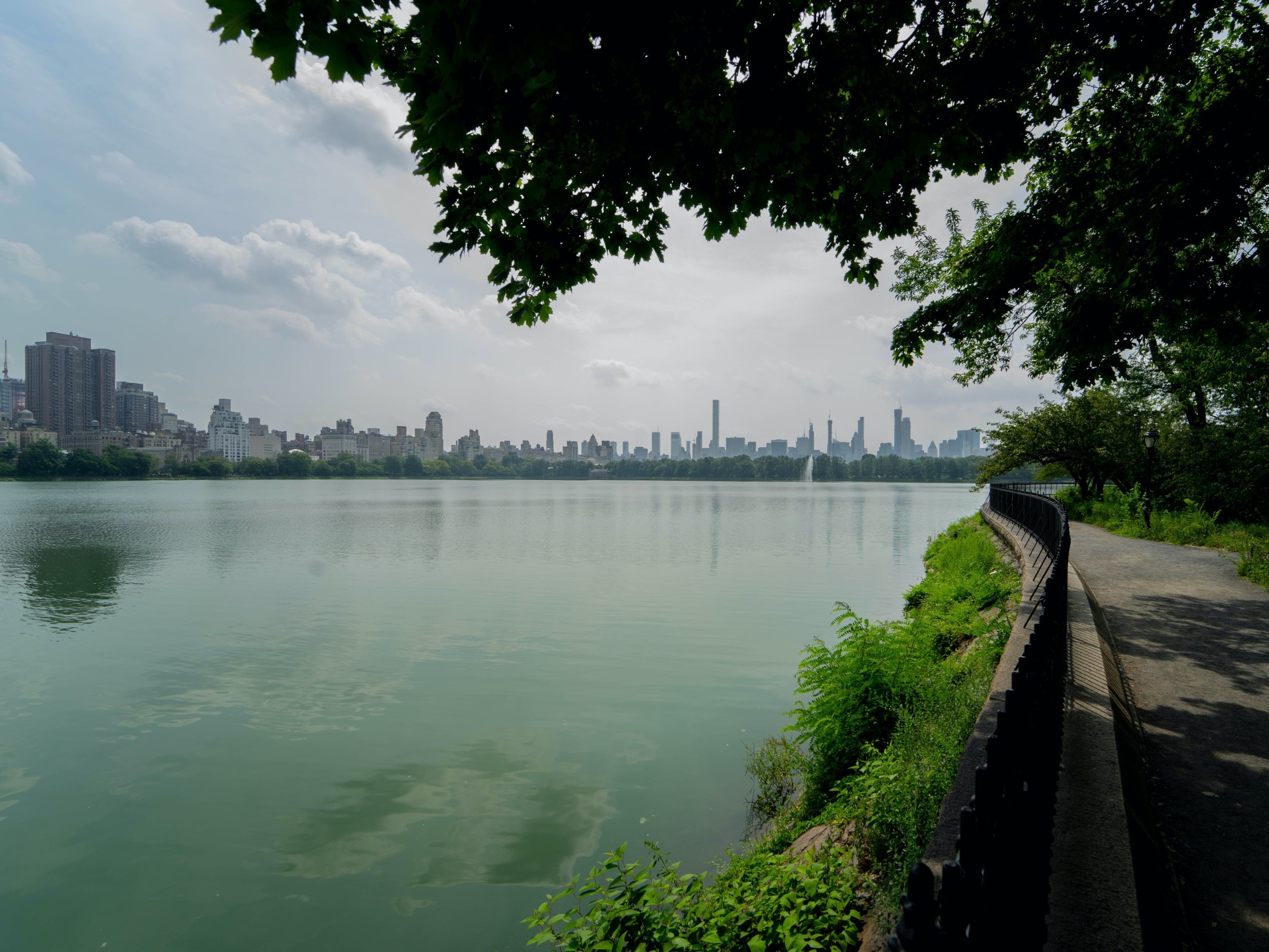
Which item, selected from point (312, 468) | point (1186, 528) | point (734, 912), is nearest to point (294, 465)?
point (312, 468)

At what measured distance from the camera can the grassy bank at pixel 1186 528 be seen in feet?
40.8

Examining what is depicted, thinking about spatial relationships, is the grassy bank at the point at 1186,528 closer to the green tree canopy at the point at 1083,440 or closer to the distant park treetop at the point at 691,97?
the green tree canopy at the point at 1083,440

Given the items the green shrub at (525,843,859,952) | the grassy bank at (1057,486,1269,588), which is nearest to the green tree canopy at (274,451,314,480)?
the grassy bank at (1057,486,1269,588)

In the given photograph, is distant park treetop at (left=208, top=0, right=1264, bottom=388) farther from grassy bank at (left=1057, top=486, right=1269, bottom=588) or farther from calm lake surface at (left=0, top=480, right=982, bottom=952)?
grassy bank at (left=1057, top=486, right=1269, bottom=588)

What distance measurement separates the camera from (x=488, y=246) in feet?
18.4

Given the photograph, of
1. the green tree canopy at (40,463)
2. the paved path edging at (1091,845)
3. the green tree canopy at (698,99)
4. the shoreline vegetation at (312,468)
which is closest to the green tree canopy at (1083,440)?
the green tree canopy at (698,99)

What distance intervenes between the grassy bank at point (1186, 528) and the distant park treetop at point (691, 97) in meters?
10.1

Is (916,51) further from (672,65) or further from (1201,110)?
(1201,110)

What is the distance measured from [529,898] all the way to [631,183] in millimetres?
6928

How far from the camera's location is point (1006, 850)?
2.02 metres

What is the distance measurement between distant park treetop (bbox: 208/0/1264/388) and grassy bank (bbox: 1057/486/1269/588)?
10098 mm

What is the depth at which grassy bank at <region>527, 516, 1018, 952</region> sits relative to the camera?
3.95 meters

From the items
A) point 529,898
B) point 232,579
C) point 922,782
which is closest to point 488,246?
point 922,782

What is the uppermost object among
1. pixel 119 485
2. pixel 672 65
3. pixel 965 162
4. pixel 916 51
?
pixel 916 51
